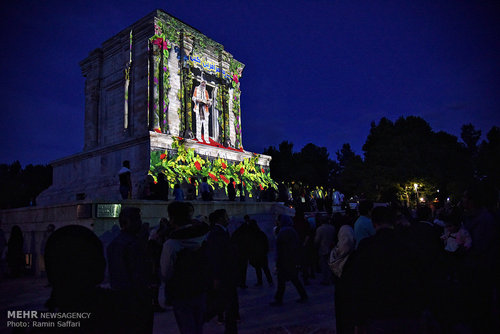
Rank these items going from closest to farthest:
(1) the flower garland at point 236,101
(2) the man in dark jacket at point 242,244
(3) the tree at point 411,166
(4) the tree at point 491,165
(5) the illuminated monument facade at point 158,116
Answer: (2) the man in dark jacket at point 242,244 < (5) the illuminated monument facade at point 158,116 < (1) the flower garland at point 236,101 < (4) the tree at point 491,165 < (3) the tree at point 411,166

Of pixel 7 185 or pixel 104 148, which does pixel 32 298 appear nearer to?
pixel 104 148

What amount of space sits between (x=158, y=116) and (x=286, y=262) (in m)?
16.6

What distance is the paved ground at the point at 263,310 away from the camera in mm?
5371

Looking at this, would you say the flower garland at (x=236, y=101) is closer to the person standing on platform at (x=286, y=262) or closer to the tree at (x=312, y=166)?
the person standing on platform at (x=286, y=262)

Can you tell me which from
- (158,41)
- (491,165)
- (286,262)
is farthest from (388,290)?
(491,165)

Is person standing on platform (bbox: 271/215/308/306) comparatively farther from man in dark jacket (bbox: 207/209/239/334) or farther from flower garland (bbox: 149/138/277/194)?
flower garland (bbox: 149/138/277/194)

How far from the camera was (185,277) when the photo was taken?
11.1 feet

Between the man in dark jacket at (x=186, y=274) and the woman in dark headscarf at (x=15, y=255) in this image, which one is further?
the woman in dark headscarf at (x=15, y=255)

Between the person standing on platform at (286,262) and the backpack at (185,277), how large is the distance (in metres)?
3.60

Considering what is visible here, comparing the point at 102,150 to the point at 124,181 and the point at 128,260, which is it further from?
the point at 128,260

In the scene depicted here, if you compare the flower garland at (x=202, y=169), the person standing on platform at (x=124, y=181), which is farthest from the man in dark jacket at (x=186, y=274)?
the flower garland at (x=202, y=169)

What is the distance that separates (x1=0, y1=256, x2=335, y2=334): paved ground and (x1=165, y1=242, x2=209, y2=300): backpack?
2357mm

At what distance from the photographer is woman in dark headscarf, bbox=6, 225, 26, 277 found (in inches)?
424

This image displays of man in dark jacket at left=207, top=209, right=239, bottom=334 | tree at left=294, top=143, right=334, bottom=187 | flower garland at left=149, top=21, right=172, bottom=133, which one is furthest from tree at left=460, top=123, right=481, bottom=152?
man in dark jacket at left=207, top=209, right=239, bottom=334
